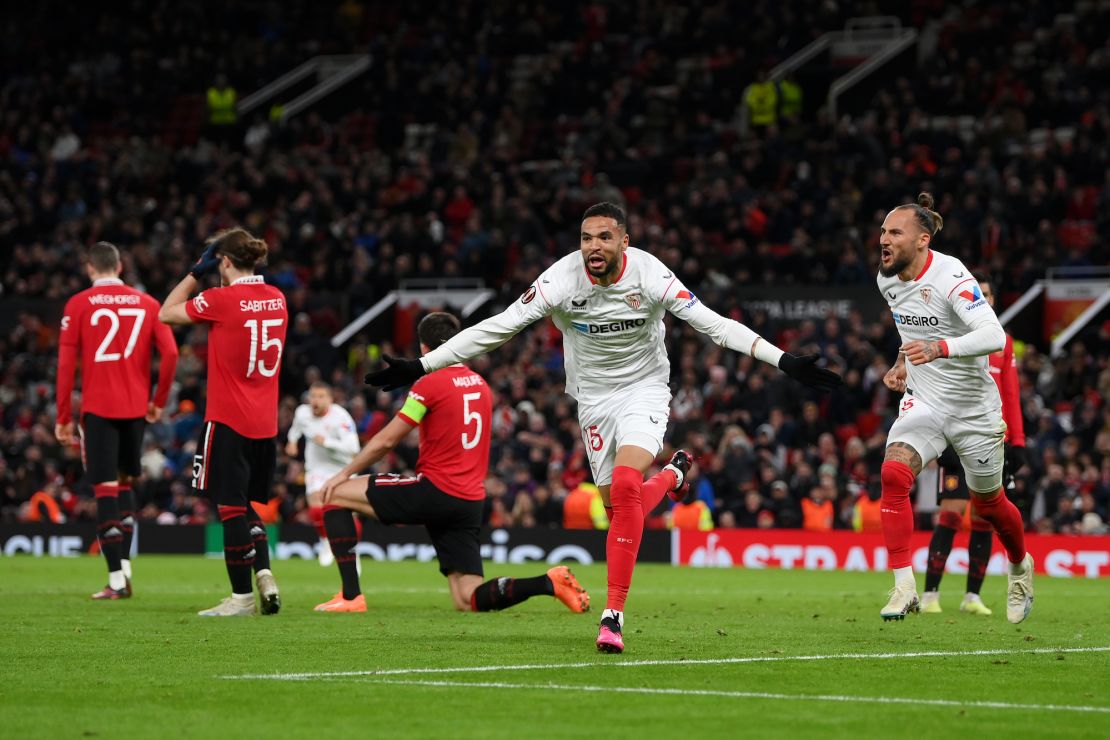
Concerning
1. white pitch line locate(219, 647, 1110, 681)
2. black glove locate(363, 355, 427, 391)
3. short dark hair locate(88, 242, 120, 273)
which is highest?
short dark hair locate(88, 242, 120, 273)

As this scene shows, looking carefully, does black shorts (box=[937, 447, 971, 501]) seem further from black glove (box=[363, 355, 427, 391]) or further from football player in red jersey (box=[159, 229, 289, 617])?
black glove (box=[363, 355, 427, 391])

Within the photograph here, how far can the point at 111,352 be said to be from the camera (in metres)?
13.8

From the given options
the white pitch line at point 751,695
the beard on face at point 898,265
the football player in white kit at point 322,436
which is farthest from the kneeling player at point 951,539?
the football player in white kit at point 322,436

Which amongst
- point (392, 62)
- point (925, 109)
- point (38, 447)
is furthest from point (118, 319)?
point (392, 62)

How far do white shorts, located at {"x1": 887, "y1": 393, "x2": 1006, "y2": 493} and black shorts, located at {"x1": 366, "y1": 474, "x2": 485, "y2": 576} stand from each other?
126 inches

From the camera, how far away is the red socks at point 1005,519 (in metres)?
11.2

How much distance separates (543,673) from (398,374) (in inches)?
77.7

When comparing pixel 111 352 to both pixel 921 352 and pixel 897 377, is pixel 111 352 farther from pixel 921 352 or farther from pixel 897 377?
pixel 921 352

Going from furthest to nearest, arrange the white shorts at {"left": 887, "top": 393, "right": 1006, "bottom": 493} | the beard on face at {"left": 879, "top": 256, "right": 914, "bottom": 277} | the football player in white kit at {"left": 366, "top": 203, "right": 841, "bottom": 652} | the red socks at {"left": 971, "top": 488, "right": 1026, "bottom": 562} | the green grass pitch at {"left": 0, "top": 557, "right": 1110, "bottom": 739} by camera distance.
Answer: the red socks at {"left": 971, "top": 488, "right": 1026, "bottom": 562}
the white shorts at {"left": 887, "top": 393, "right": 1006, "bottom": 493}
the beard on face at {"left": 879, "top": 256, "right": 914, "bottom": 277}
the football player in white kit at {"left": 366, "top": 203, "right": 841, "bottom": 652}
the green grass pitch at {"left": 0, "top": 557, "right": 1110, "bottom": 739}

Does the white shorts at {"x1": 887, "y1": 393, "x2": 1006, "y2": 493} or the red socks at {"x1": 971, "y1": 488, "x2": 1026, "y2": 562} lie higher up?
the white shorts at {"x1": 887, "y1": 393, "x2": 1006, "y2": 493}

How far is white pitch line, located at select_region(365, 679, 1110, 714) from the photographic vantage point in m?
6.98

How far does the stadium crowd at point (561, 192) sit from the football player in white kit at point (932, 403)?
36.9 ft

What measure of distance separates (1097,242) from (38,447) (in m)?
17.6

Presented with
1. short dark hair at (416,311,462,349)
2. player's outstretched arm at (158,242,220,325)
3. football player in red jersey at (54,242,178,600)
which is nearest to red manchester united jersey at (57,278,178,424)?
football player in red jersey at (54,242,178,600)
